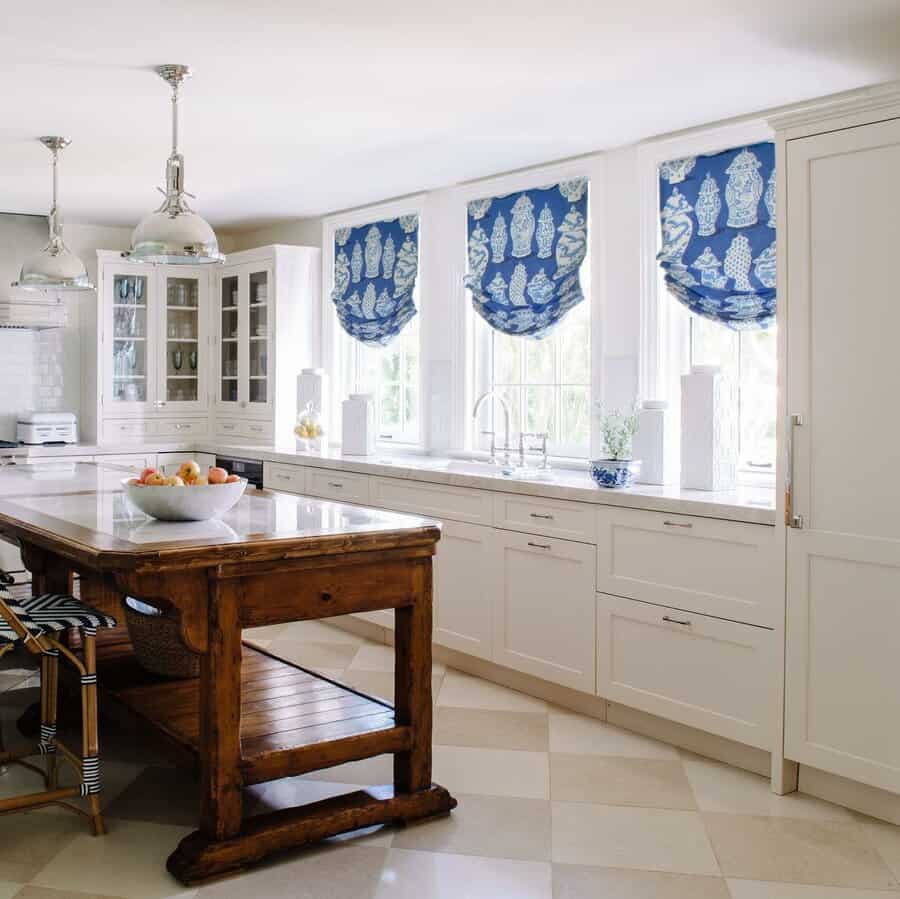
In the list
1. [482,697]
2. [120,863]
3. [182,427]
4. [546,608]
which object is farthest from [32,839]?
[182,427]

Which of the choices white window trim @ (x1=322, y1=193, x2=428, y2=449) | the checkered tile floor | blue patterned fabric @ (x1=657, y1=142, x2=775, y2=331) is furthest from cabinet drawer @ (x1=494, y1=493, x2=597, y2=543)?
white window trim @ (x1=322, y1=193, x2=428, y2=449)

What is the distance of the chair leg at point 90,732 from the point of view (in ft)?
10.7

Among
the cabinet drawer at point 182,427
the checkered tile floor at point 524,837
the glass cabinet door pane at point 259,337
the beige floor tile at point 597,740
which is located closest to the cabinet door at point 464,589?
the beige floor tile at point 597,740

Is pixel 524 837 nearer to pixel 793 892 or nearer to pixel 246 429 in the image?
pixel 793 892

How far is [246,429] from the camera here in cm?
754

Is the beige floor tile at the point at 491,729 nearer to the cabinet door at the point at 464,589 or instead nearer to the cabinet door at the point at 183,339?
the cabinet door at the point at 464,589

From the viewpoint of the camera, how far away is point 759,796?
3621mm

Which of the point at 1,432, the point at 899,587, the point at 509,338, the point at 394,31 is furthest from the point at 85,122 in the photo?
the point at 899,587

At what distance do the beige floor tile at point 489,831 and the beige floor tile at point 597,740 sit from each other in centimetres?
57

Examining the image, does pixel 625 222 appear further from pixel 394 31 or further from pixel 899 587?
pixel 899 587

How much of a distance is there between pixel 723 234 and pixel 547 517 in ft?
4.73

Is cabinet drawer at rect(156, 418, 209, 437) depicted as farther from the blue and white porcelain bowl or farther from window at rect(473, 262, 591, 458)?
the blue and white porcelain bowl

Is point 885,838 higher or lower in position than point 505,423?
lower

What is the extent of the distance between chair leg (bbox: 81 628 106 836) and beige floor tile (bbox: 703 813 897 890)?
6.35ft
